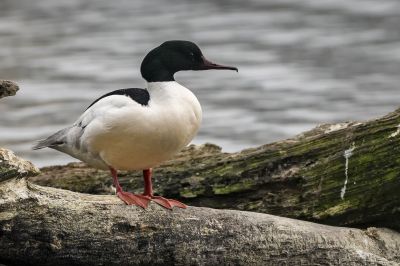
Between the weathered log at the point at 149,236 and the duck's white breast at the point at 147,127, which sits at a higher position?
the duck's white breast at the point at 147,127

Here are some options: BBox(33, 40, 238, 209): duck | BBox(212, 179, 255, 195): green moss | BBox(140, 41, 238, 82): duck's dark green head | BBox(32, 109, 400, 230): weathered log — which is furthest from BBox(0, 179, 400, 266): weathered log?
BBox(140, 41, 238, 82): duck's dark green head

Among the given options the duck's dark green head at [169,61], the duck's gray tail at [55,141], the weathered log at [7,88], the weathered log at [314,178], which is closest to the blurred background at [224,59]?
the weathered log at [314,178]

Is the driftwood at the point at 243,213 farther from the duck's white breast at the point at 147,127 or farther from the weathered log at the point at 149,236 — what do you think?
the duck's white breast at the point at 147,127

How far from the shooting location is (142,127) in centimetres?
728

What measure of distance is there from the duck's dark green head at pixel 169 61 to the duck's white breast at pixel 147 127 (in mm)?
137

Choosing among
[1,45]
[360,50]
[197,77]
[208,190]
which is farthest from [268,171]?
[1,45]

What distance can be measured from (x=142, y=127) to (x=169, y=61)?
1.99 feet

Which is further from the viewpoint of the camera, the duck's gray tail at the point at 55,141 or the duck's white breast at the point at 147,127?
the duck's gray tail at the point at 55,141

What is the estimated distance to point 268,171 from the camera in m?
8.09

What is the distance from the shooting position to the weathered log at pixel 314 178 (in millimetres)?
7738

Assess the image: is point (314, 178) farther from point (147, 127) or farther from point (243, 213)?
point (147, 127)

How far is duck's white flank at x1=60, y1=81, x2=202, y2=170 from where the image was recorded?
23.9 ft

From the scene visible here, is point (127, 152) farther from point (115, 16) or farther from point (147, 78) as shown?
point (115, 16)

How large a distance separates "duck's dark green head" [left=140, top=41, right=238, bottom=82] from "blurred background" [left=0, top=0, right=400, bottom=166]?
650 centimetres
